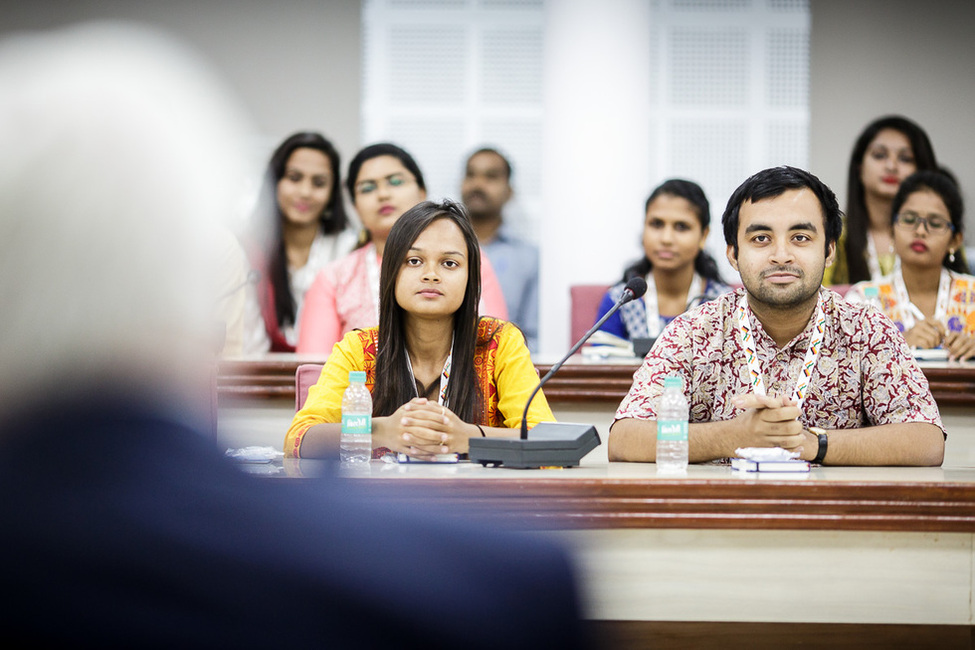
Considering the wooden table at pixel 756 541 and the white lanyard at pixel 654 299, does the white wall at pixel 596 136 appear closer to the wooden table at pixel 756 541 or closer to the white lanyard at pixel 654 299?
the white lanyard at pixel 654 299

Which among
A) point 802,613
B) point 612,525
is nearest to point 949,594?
point 802,613

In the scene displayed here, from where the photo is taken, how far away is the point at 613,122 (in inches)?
196

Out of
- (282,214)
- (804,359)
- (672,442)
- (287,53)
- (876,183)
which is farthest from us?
(287,53)

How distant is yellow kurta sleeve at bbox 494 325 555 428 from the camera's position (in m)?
2.37

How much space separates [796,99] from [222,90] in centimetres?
556

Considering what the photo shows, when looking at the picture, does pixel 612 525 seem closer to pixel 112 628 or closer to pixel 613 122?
pixel 112 628

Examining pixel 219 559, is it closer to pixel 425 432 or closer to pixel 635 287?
pixel 425 432

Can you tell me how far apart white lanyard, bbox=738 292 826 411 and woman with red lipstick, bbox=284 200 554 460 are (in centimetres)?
45

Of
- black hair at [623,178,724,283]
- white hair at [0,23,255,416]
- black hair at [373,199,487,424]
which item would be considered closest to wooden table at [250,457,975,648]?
black hair at [373,199,487,424]

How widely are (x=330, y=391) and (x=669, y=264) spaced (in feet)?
6.44

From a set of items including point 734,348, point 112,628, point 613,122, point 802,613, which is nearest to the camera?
point 112,628

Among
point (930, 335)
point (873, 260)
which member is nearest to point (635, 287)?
point (930, 335)

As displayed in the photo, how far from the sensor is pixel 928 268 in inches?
155

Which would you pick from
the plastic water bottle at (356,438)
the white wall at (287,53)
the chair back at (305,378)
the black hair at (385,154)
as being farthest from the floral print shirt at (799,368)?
the white wall at (287,53)
